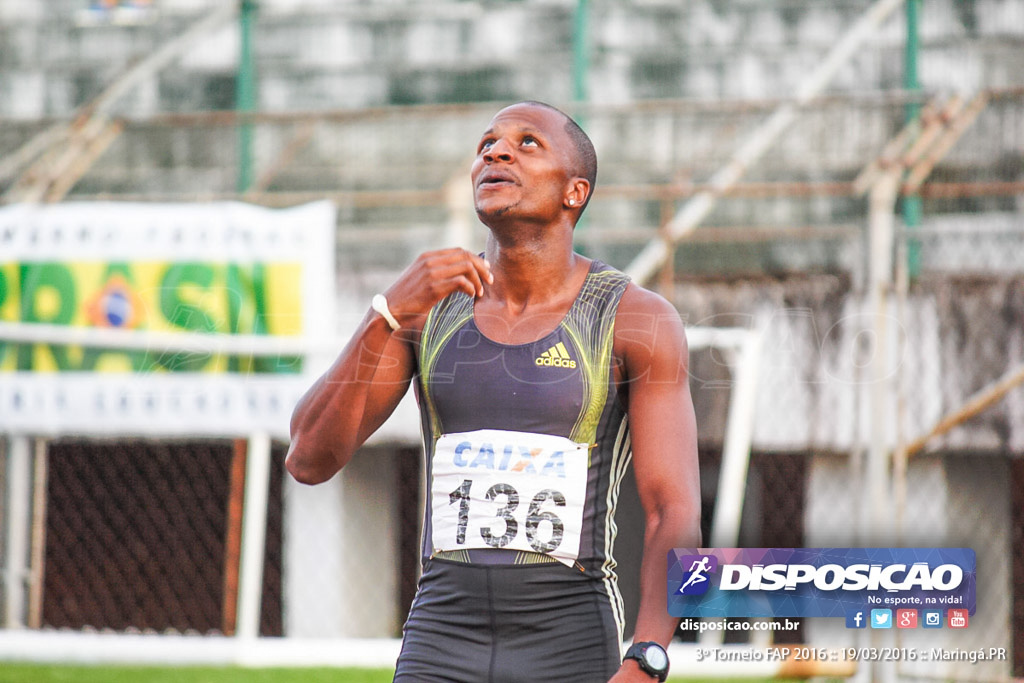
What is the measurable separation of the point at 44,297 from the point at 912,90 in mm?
5185

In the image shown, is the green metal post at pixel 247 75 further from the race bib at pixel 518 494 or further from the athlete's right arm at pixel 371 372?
the race bib at pixel 518 494

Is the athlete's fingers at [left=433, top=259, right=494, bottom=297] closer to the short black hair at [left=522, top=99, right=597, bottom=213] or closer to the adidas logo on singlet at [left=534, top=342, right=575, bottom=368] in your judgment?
the adidas logo on singlet at [left=534, top=342, right=575, bottom=368]

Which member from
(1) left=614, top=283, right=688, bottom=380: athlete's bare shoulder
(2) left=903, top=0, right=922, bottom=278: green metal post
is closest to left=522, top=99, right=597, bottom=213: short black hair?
(1) left=614, top=283, right=688, bottom=380: athlete's bare shoulder

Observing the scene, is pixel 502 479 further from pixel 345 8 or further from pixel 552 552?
pixel 345 8

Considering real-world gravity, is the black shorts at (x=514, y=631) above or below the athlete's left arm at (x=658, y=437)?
below

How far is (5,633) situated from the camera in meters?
7.51

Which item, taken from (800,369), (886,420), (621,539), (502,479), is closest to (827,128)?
(800,369)

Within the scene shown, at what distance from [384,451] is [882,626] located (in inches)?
183

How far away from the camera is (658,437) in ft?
9.84

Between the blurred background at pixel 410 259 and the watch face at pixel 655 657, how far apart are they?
3.21 m

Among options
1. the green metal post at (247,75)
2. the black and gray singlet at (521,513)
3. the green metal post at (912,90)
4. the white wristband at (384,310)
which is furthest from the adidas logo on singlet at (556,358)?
the green metal post at (247,75)

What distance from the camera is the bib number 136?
298 centimetres

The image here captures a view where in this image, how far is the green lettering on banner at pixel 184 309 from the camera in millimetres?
7500

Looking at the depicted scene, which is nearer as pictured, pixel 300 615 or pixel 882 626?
pixel 882 626
